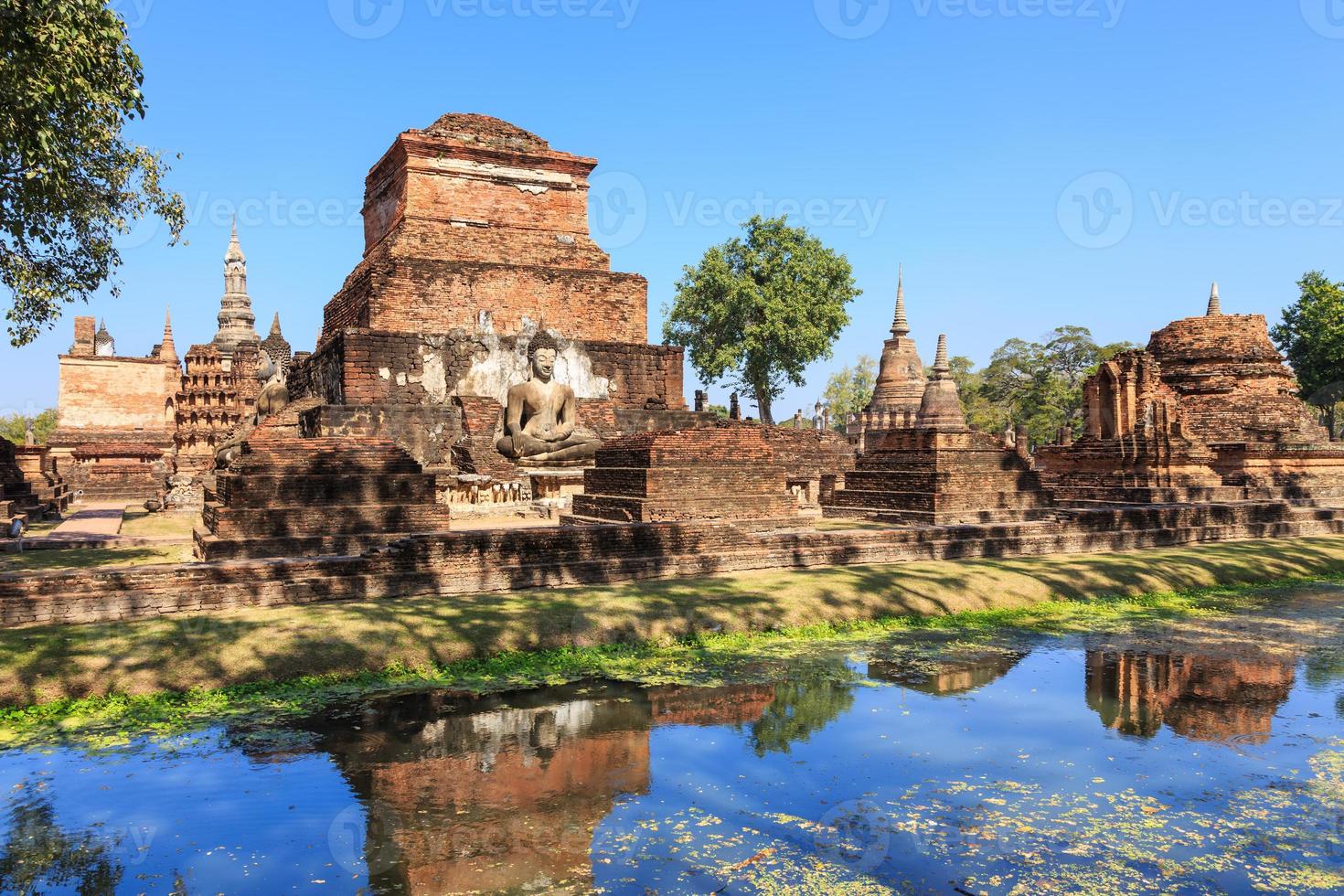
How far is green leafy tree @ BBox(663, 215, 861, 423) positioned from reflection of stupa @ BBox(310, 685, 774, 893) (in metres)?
A: 36.1

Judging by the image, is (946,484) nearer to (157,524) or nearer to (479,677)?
(479,677)

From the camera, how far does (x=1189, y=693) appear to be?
7.19 meters

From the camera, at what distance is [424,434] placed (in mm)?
18406

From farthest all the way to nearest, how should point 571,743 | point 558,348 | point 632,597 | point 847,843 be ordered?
1. point 558,348
2. point 632,597
3. point 571,743
4. point 847,843

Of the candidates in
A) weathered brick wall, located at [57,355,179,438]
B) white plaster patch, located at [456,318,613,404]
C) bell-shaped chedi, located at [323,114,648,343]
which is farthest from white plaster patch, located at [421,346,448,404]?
weathered brick wall, located at [57,355,179,438]

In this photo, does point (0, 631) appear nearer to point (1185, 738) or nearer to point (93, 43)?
point (93, 43)

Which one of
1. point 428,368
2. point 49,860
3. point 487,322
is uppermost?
point 487,322

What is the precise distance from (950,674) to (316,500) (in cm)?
794

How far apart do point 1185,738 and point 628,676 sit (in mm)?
3862

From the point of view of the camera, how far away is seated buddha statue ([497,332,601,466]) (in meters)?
18.0

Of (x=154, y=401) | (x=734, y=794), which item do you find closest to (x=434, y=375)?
(x=734, y=794)

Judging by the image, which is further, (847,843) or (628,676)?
(628,676)

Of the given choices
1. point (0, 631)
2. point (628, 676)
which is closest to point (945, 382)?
point (628, 676)

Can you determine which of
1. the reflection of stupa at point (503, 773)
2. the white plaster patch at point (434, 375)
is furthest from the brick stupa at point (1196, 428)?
the reflection of stupa at point (503, 773)
